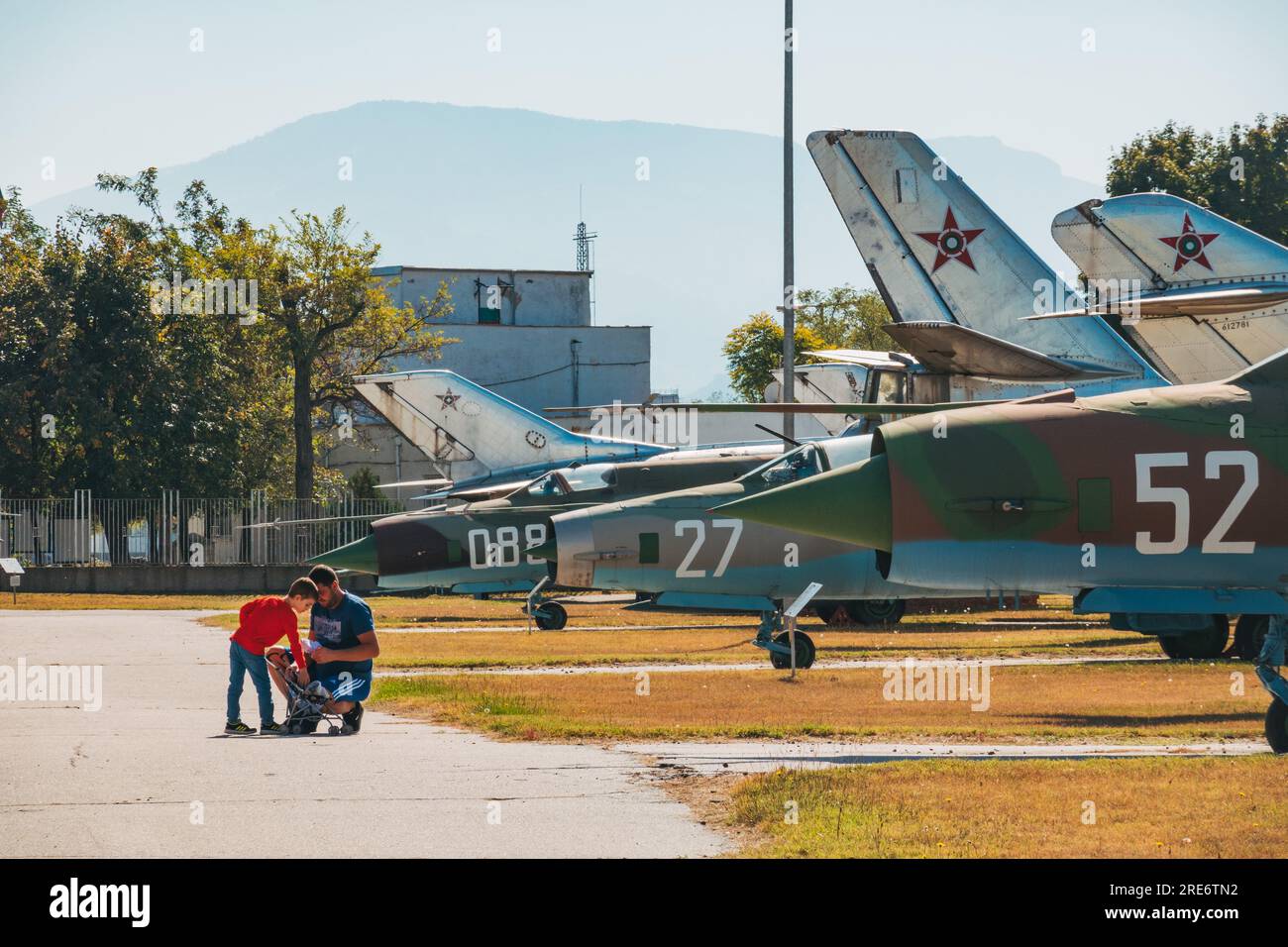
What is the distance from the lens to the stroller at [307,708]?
15094mm

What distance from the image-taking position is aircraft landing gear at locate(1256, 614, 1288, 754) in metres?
13.2

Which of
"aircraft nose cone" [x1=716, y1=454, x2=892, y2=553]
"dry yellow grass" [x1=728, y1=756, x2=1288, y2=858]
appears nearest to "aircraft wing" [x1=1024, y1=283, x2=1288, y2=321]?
"aircraft nose cone" [x1=716, y1=454, x2=892, y2=553]

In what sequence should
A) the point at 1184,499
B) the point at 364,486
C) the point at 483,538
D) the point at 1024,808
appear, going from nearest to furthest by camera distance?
1. the point at 1024,808
2. the point at 1184,499
3. the point at 483,538
4. the point at 364,486

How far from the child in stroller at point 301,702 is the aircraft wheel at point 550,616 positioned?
17127 millimetres

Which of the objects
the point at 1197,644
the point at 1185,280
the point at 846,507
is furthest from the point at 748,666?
the point at 1185,280

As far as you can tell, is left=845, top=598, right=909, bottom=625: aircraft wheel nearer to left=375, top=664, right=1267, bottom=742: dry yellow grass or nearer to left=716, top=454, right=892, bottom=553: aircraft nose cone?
left=375, top=664, right=1267, bottom=742: dry yellow grass

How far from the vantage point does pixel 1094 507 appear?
1441 cm

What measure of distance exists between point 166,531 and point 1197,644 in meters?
37.1

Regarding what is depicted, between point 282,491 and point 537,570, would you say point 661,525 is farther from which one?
point 282,491

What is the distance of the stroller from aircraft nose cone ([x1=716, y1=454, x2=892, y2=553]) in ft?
14.0

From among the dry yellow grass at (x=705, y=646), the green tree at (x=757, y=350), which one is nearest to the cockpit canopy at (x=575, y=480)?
the dry yellow grass at (x=705, y=646)

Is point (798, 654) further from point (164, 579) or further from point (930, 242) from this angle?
point (164, 579)

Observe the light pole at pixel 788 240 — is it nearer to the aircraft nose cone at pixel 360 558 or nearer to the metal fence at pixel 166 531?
the aircraft nose cone at pixel 360 558
